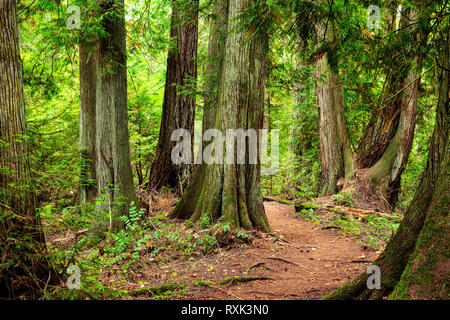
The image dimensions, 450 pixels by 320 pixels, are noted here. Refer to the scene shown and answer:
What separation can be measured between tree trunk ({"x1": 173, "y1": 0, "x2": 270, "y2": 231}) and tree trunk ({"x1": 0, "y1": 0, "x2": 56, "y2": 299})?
347 cm

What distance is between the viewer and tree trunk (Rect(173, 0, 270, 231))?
20.5ft

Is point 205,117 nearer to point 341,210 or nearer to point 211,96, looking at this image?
point 211,96

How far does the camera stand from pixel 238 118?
20.7 feet

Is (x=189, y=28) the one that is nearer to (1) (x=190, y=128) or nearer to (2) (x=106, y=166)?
(1) (x=190, y=128)

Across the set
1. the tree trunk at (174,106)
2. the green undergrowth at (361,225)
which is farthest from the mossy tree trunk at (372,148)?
the tree trunk at (174,106)

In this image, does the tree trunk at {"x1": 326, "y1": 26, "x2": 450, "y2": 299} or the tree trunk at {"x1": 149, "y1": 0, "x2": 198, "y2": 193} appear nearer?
the tree trunk at {"x1": 326, "y1": 26, "x2": 450, "y2": 299}

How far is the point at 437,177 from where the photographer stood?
2.70 meters

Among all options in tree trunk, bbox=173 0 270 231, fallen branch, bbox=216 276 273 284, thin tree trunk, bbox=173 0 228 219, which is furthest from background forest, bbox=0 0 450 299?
tree trunk, bbox=173 0 270 231

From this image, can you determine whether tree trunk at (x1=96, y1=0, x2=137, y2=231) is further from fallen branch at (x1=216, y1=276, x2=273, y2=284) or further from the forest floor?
fallen branch at (x1=216, y1=276, x2=273, y2=284)

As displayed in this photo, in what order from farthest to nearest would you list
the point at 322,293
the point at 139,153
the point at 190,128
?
the point at 139,153 < the point at 190,128 < the point at 322,293

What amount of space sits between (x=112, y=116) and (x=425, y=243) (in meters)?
6.00

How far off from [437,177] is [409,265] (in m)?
0.82

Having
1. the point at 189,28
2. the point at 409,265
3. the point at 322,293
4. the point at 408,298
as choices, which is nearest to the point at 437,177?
the point at 409,265

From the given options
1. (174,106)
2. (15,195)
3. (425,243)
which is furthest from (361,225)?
(15,195)
